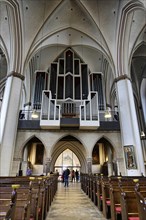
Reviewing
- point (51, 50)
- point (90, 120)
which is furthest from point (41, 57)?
point (90, 120)

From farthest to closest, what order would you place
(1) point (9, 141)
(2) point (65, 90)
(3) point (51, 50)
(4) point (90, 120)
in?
(3) point (51, 50) → (2) point (65, 90) → (4) point (90, 120) → (1) point (9, 141)

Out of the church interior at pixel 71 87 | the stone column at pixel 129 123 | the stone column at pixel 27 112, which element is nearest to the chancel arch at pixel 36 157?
the church interior at pixel 71 87

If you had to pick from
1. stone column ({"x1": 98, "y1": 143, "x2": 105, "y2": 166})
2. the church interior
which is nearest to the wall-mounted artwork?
the church interior

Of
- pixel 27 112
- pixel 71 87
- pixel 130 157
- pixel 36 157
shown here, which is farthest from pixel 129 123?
pixel 36 157

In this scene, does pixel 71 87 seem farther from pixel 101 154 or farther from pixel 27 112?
pixel 101 154

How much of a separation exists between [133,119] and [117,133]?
192 centimetres

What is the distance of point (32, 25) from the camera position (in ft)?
39.5

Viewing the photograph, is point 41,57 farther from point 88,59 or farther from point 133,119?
point 133,119

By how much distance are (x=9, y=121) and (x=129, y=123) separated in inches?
290

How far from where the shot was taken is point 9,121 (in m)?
9.64

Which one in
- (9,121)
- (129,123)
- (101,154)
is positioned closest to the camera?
(9,121)

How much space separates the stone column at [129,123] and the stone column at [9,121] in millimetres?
6781

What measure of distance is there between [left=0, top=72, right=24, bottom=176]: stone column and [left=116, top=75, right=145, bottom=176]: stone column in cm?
678

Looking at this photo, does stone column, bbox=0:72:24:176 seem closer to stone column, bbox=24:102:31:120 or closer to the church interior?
the church interior
